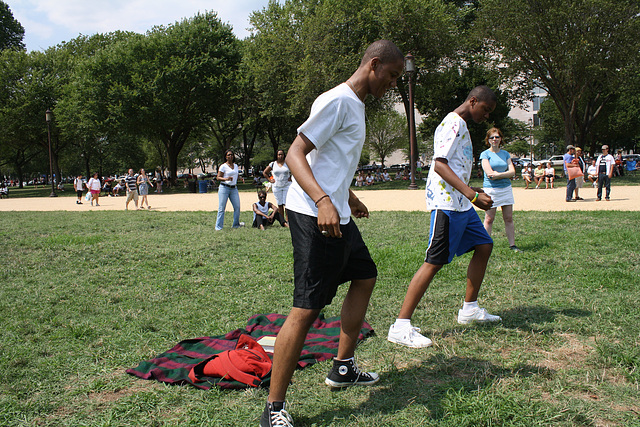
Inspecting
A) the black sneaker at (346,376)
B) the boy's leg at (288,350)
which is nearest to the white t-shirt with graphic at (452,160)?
the black sneaker at (346,376)

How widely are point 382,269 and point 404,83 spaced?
2612cm

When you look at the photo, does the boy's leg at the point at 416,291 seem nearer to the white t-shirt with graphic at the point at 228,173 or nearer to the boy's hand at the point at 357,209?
the boy's hand at the point at 357,209

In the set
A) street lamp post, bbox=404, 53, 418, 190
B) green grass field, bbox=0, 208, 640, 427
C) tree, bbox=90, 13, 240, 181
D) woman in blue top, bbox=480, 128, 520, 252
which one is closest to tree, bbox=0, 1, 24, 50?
→ tree, bbox=90, 13, 240, 181

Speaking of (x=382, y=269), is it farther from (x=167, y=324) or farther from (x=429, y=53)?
(x=429, y=53)

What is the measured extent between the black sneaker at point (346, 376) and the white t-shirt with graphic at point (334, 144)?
93 cm

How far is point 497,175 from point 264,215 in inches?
218

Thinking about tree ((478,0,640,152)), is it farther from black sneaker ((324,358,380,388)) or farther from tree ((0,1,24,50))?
tree ((0,1,24,50))

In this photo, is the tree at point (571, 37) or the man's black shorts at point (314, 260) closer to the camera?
the man's black shorts at point (314, 260)

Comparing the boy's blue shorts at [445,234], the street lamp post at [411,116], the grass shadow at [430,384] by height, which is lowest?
the grass shadow at [430,384]

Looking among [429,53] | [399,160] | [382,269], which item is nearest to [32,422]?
[382,269]

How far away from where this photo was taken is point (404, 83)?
30203 millimetres

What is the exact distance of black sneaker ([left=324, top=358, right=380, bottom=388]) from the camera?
9.62 ft

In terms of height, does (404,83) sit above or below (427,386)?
above

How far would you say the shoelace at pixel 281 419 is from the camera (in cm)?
242
